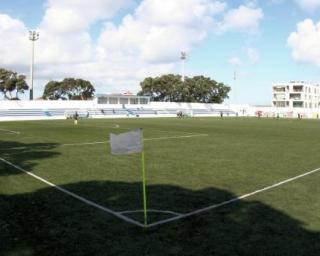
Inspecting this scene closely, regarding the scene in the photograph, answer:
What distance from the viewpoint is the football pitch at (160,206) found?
8.16 m

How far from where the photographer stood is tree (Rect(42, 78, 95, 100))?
13038 centimetres

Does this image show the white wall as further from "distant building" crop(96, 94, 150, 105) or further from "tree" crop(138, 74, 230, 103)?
"tree" crop(138, 74, 230, 103)

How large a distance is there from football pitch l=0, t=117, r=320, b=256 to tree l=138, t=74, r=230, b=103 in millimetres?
108298

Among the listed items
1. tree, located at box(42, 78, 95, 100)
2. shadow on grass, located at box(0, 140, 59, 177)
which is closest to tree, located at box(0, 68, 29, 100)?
tree, located at box(42, 78, 95, 100)

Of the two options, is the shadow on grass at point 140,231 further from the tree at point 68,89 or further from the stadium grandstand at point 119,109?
the tree at point 68,89

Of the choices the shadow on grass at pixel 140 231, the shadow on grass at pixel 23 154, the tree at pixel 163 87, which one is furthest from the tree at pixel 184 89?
the shadow on grass at pixel 140 231

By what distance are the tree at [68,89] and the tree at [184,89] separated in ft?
50.3

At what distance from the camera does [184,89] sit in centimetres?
12838

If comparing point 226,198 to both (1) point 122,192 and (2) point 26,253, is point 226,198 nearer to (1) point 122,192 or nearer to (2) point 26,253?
(1) point 122,192

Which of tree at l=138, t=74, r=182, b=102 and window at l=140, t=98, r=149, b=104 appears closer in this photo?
window at l=140, t=98, r=149, b=104

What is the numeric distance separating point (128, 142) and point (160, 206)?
210 centimetres

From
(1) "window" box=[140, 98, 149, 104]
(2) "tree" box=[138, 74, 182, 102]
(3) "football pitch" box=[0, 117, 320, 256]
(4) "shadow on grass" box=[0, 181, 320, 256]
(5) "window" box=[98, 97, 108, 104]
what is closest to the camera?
(4) "shadow on grass" box=[0, 181, 320, 256]

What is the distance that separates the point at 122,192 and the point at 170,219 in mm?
3135

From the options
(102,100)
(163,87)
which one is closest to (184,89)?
(163,87)
